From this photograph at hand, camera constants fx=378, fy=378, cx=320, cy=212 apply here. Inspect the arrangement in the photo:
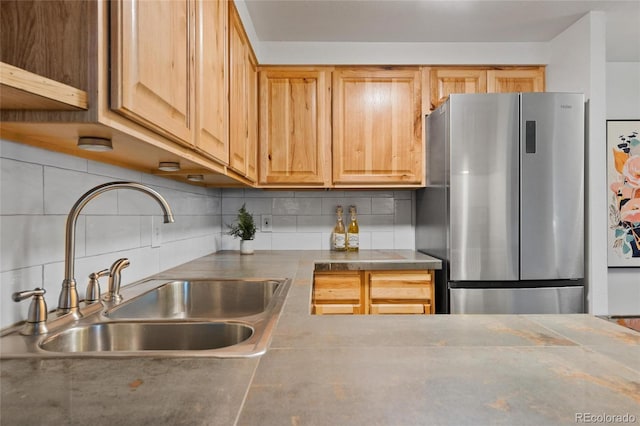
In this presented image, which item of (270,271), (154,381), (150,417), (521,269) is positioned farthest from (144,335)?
(521,269)

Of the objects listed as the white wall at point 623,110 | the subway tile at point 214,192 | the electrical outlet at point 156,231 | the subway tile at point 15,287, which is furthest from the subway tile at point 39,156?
the white wall at point 623,110

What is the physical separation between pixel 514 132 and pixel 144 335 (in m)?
2.05

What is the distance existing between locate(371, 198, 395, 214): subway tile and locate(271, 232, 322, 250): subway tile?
1.51 ft

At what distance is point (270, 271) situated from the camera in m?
1.82

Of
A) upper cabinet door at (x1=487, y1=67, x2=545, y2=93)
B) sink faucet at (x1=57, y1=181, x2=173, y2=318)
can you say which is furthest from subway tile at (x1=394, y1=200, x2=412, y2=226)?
sink faucet at (x1=57, y1=181, x2=173, y2=318)

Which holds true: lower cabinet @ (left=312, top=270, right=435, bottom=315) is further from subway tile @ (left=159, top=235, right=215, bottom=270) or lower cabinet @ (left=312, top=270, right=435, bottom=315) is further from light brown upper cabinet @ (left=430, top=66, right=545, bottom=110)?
light brown upper cabinet @ (left=430, top=66, right=545, bottom=110)

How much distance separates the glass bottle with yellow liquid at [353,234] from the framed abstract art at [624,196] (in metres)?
1.90

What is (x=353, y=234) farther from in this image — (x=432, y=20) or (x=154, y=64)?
(x=154, y=64)

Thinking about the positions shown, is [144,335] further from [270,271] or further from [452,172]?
[452,172]

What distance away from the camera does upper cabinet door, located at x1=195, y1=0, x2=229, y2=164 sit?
1.18 meters

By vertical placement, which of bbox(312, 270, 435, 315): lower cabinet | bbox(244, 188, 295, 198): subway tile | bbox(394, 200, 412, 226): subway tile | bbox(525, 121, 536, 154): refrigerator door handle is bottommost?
bbox(312, 270, 435, 315): lower cabinet

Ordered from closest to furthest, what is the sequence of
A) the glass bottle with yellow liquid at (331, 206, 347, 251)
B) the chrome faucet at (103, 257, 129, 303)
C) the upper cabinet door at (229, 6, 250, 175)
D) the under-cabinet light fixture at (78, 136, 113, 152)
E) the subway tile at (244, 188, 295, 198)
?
the under-cabinet light fixture at (78, 136, 113, 152) → the chrome faucet at (103, 257, 129, 303) → the upper cabinet door at (229, 6, 250, 175) → the glass bottle with yellow liquid at (331, 206, 347, 251) → the subway tile at (244, 188, 295, 198)

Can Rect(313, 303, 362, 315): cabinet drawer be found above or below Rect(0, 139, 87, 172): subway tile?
below

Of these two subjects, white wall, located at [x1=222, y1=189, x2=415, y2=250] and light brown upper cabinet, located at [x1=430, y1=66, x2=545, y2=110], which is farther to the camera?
white wall, located at [x1=222, y1=189, x2=415, y2=250]
